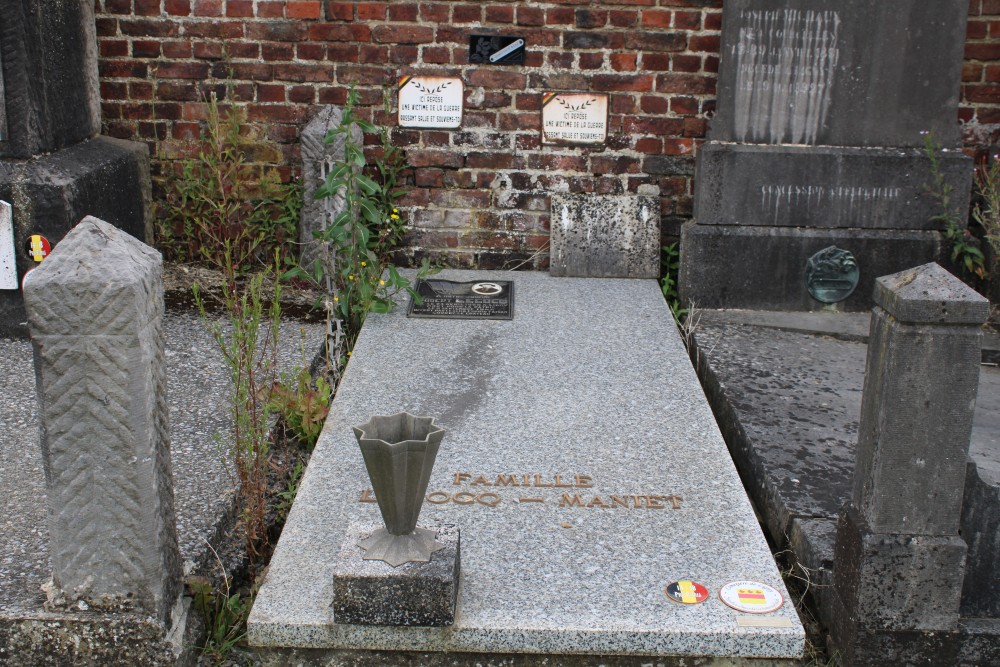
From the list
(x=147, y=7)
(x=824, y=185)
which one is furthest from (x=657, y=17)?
(x=147, y=7)

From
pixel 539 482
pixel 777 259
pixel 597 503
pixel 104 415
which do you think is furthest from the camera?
pixel 777 259

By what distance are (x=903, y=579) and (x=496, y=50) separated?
11.1ft

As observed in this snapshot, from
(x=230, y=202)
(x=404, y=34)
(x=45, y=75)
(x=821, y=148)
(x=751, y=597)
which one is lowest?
(x=751, y=597)

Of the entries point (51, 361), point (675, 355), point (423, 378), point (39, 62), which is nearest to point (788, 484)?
point (675, 355)

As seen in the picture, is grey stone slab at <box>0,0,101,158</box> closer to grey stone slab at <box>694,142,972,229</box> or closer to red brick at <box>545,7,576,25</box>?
red brick at <box>545,7,576,25</box>

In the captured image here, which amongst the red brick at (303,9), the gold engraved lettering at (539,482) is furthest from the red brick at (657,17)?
the gold engraved lettering at (539,482)

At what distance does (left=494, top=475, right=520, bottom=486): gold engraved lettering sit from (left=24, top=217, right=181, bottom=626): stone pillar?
101cm

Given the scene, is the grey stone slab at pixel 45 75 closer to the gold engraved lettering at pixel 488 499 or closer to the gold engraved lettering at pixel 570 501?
the gold engraved lettering at pixel 488 499

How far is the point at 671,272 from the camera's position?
5.12m

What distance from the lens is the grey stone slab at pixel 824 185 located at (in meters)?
4.64

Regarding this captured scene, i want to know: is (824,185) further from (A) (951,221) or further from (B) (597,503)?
(B) (597,503)

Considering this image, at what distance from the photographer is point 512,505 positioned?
9.47 feet

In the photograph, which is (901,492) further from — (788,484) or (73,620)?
(73,620)

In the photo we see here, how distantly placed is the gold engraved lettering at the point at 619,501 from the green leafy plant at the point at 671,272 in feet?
6.63
